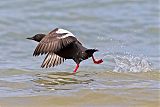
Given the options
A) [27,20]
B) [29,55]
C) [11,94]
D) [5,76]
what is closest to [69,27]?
[27,20]

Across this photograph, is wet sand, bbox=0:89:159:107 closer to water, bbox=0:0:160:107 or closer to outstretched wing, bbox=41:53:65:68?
water, bbox=0:0:160:107

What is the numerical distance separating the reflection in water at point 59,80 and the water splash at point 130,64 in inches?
39.5

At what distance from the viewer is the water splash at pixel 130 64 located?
9.84 meters

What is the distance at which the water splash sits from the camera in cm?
984

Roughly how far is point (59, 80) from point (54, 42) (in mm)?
618

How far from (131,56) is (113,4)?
6755 millimetres

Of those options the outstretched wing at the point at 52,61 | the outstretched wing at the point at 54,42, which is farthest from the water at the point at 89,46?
the outstretched wing at the point at 54,42

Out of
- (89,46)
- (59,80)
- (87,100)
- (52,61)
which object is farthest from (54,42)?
(89,46)

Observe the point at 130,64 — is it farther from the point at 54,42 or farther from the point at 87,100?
the point at 87,100

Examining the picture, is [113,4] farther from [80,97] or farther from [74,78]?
[80,97]

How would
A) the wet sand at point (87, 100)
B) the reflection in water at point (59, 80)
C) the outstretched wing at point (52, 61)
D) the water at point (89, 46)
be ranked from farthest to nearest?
the outstretched wing at point (52, 61) → the reflection in water at point (59, 80) → the water at point (89, 46) → the wet sand at point (87, 100)

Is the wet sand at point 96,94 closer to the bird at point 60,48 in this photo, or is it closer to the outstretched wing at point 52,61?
the bird at point 60,48

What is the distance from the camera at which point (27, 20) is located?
15.8m

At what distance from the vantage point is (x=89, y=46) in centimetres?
1334
